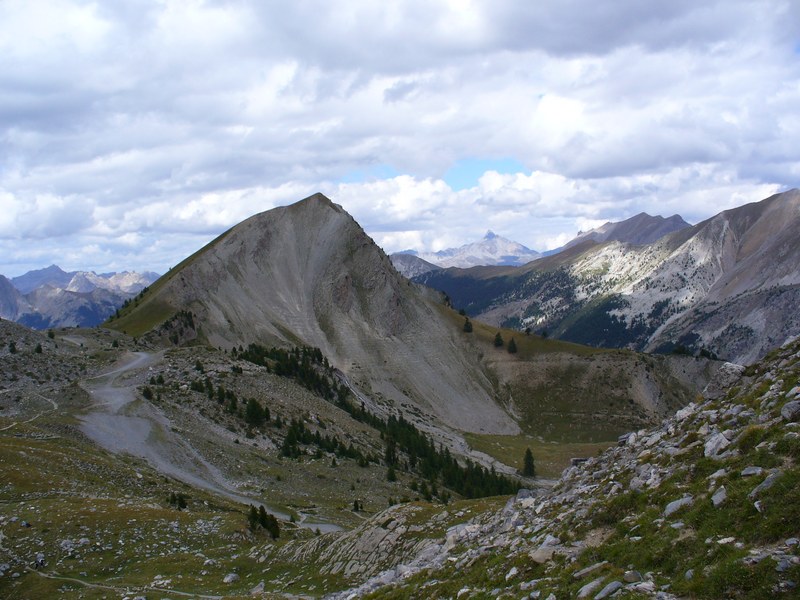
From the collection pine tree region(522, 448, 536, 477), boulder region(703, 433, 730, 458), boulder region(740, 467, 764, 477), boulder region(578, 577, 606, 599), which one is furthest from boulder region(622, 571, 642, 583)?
pine tree region(522, 448, 536, 477)

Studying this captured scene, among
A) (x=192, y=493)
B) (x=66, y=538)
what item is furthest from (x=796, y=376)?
(x=192, y=493)

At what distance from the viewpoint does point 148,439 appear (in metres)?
75.1

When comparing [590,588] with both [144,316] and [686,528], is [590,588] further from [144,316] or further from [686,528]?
[144,316]

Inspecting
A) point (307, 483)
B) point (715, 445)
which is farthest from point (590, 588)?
point (307, 483)

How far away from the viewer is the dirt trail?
68.3 m

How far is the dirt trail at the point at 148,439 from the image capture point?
68344mm

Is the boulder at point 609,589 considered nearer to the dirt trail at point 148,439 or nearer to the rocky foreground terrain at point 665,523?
the rocky foreground terrain at point 665,523

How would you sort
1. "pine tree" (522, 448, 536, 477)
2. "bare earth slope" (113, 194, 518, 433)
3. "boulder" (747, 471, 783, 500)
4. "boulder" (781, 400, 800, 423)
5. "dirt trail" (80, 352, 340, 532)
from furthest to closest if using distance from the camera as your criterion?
"bare earth slope" (113, 194, 518, 433)
"pine tree" (522, 448, 536, 477)
"dirt trail" (80, 352, 340, 532)
"boulder" (781, 400, 800, 423)
"boulder" (747, 471, 783, 500)

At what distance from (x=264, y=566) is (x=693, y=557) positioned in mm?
30061

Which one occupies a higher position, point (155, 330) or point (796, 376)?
point (155, 330)

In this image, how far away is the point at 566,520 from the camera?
71.9 feet

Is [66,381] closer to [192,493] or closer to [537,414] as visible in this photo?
[192,493]

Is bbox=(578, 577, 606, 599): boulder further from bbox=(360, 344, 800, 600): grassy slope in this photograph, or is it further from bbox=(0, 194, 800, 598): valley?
bbox=(0, 194, 800, 598): valley

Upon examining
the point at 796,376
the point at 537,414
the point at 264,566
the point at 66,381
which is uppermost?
the point at 66,381
